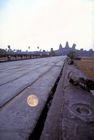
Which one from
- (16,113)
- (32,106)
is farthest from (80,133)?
(32,106)

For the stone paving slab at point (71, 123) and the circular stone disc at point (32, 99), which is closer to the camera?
the stone paving slab at point (71, 123)

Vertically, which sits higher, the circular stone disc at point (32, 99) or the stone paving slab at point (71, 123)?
the stone paving slab at point (71, 123)

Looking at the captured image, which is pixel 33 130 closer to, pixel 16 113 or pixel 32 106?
pixel 16 113

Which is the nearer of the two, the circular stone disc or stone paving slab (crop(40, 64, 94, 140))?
stone paving slab (crop(40, 64, 94, 140))

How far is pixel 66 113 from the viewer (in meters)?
4.41

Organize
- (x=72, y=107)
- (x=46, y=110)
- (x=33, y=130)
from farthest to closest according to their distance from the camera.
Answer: (x=46, y=110) → (x=72, y=107) → (x=33, y=130)

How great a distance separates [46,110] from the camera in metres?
5.50

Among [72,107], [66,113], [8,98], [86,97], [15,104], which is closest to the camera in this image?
[66,113]

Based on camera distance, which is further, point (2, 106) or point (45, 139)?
point (2, 106)

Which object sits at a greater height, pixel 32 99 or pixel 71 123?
pixel 71 123

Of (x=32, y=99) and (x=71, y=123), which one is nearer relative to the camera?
(x=71, y=123)

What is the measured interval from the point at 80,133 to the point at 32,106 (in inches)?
98.2

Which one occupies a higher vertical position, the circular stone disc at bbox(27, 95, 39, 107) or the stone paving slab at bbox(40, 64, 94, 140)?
the stone paving slab at bbox(40, 64, 94, 140)

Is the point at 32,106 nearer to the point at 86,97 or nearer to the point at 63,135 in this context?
the point at 86,97
